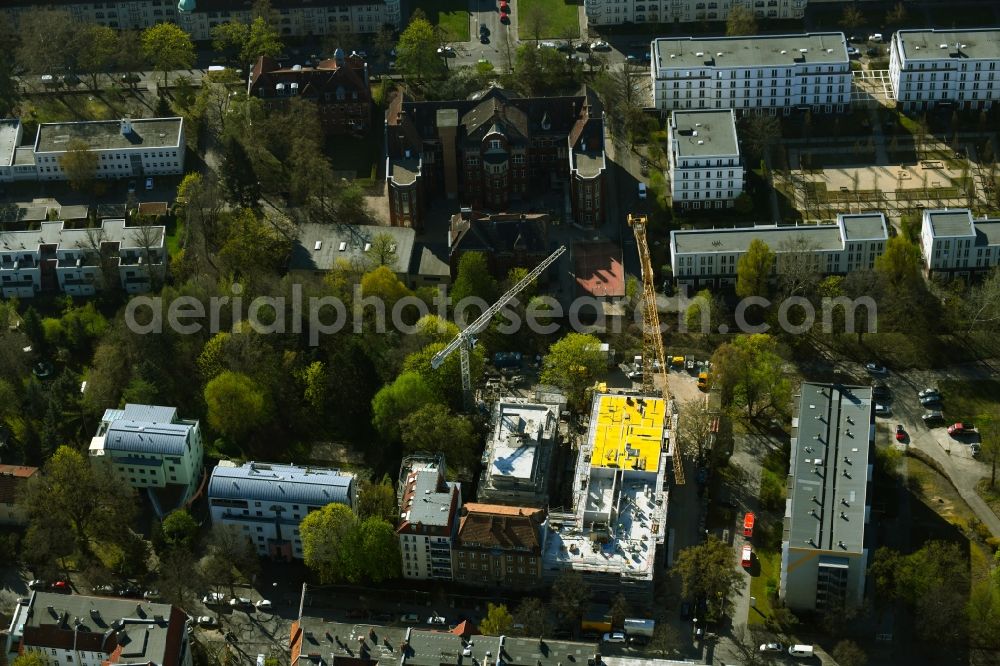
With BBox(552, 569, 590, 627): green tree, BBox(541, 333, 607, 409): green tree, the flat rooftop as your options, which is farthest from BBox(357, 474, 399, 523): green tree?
the flat rooftop

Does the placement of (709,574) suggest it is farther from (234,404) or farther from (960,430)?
(234,404)

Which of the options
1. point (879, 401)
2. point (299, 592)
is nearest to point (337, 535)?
point (299, 592)

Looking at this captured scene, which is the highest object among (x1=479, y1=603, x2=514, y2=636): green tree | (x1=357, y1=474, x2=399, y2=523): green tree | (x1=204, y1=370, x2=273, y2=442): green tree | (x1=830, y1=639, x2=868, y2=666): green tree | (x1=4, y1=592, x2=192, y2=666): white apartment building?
(x1=204, y1=370, x2=273, y2=442): green tree

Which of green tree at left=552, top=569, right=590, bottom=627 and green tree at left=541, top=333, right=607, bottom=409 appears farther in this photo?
green tree at left=541, top=333, right=607, bottom=409

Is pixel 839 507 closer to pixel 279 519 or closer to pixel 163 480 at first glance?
pixel 279 519

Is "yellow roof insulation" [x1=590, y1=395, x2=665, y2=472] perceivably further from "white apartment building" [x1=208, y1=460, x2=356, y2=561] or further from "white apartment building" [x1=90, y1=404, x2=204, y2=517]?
"white apartment building" [x1=90, y1=404, x2=204, y2=517]

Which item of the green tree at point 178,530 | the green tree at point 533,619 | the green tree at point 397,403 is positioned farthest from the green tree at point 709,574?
the green tree at point 178,530
